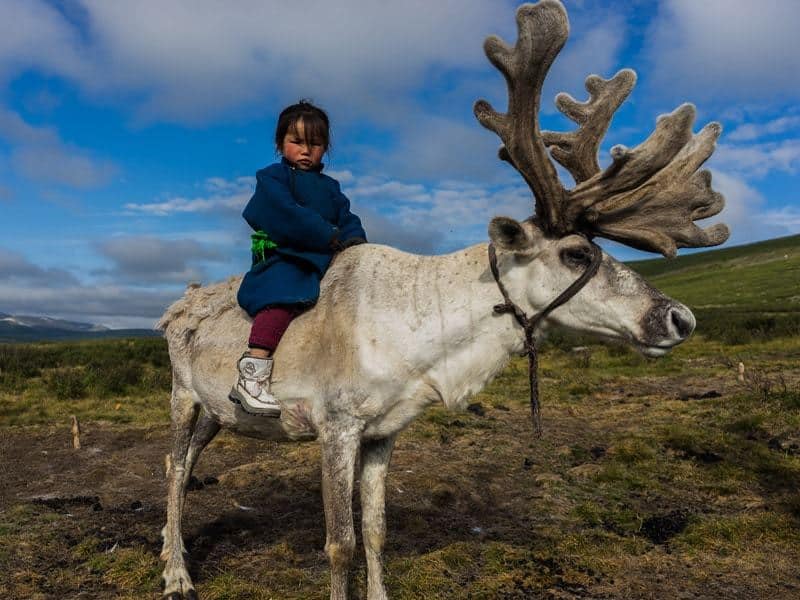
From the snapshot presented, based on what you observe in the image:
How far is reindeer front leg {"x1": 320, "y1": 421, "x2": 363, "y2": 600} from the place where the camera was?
4.04 metres

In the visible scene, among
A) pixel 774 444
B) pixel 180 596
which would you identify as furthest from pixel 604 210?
pixel 774 444

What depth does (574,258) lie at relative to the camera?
3.99 m

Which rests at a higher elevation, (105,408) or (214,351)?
(214,351)

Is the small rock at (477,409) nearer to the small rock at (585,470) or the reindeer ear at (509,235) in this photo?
the small rock at (585,470)

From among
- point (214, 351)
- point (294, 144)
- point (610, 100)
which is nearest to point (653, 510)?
point (610, 100)

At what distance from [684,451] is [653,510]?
2.81 m

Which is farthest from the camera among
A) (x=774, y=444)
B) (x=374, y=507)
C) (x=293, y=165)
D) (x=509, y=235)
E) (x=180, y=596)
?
(x=774, y=444)

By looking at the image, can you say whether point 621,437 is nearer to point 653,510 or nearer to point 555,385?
point 653,510

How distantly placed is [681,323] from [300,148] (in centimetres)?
314

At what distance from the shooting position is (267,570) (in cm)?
548

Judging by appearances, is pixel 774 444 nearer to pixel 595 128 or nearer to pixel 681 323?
pixel 681 323

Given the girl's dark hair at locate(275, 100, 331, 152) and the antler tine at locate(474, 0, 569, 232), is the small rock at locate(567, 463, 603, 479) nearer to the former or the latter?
the antler tine at locate(474, 0, 569, 232)

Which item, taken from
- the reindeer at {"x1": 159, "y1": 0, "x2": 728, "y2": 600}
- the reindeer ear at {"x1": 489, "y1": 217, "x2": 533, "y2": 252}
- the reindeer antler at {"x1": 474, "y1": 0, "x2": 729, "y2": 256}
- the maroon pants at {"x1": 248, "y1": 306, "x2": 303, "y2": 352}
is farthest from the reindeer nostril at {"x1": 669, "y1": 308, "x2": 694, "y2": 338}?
the maroon pants at {"x1": 248, "y1": 306, "x2": 303, "y2": 352}

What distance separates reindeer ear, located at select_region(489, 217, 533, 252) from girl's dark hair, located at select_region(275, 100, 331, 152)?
5.88 ft
